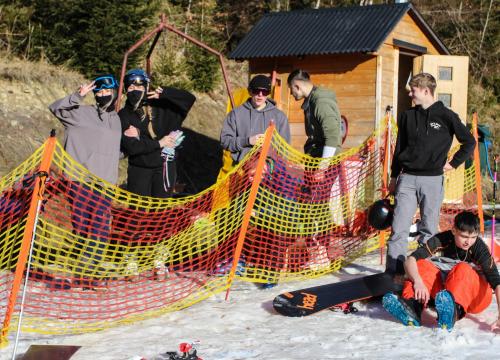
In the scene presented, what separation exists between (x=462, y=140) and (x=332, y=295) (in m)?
1.67

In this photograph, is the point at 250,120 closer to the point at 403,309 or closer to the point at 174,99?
the point at 174,99

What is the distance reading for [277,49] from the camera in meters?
13.1

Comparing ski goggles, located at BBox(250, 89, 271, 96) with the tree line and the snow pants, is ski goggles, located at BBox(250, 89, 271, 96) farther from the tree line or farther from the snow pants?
the tree line

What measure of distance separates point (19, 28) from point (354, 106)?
7.00 meters

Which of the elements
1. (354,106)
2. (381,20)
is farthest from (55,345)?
(381,20)

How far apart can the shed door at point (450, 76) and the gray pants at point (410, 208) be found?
7393 mm

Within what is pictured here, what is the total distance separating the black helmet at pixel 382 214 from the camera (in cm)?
614

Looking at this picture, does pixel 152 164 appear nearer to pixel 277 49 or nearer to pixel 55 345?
pixel 55 345

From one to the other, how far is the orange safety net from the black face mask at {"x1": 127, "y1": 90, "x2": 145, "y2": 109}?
86cm

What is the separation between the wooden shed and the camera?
41.3ft

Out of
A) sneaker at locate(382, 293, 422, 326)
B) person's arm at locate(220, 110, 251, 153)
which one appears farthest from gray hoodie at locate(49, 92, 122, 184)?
sneaker at locate(382, 293, 422, 326)

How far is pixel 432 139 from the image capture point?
5859mm

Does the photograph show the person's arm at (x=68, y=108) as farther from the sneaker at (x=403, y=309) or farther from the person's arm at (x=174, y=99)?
the sneaker at (x=403, y=309)

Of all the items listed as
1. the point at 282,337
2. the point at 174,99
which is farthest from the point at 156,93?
the point at 282,337
